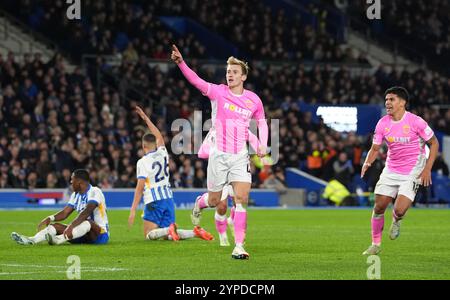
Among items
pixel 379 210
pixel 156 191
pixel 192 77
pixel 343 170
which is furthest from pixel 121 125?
pixel 192 77

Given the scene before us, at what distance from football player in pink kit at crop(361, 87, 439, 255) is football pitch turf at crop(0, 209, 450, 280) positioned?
770mm

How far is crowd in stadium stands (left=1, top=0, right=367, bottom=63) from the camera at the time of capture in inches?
1478

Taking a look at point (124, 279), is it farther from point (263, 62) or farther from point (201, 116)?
point (263, 62)

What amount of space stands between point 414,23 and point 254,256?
3550 centimetres

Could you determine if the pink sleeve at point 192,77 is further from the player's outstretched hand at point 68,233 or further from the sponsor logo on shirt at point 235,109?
the player's outstretched hand at point 68,233

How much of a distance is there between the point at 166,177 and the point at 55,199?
13435 mm

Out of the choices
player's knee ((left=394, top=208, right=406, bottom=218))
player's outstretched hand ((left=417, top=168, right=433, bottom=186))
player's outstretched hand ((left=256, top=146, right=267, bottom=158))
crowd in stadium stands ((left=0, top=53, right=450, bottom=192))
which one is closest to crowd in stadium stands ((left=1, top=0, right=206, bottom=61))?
crowd in stadium stands ((left=0, top=53, right=450, bottom=192))

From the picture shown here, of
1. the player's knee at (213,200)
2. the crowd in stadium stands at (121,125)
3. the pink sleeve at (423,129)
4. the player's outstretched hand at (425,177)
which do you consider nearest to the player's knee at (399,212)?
the player's outstretched hand at (425,177)

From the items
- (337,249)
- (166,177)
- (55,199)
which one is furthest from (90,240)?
(55,199)

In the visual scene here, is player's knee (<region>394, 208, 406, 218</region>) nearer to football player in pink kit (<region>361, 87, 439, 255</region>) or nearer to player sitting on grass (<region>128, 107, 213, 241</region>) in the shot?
football player in pink kit (<region>361, 87, 439, 255</region>)

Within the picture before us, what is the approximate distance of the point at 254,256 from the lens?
47.7ft

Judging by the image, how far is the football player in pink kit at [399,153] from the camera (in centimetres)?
1498

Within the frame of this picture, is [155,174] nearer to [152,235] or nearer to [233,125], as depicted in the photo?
[152,235]
